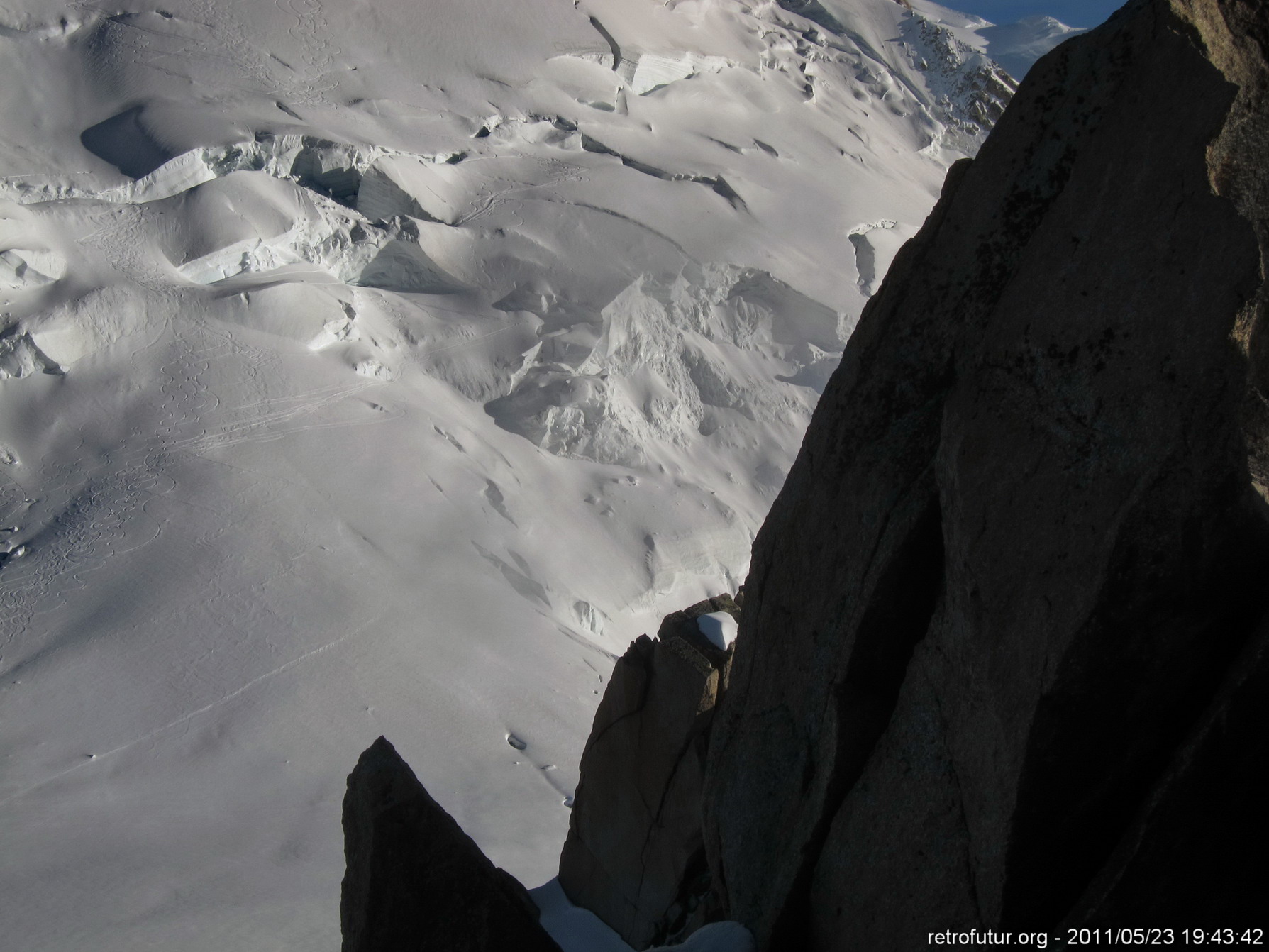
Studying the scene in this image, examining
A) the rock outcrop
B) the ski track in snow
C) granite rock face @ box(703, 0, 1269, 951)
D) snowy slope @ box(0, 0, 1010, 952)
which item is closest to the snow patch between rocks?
the rock outcrop

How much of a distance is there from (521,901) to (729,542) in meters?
8.77

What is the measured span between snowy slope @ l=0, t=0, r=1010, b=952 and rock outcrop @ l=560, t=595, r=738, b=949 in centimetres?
142

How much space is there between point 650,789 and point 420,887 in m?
1.96

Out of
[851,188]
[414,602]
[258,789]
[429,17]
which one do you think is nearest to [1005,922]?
[258,789]

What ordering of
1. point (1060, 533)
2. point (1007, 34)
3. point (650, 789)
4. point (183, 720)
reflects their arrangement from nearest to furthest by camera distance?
point (1060, 533) → point (650, 789) → point (183, 720) → point (1007, 34)

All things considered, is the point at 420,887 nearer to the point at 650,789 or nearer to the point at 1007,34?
the point at 650,789

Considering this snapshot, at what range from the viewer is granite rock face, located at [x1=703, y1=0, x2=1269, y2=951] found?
2.04 m

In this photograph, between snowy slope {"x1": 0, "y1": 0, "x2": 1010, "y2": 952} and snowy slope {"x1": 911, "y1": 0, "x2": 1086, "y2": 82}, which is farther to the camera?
snowy slope {"x1": 911, "y1": 0, "x2": 1086, "y2": 82}

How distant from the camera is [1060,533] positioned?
2256 mm

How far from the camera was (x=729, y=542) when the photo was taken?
12.0m

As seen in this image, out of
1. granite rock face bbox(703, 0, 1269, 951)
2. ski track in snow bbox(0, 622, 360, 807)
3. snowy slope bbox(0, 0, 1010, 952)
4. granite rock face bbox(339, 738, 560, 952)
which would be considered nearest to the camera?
granite rock face bbox(703, 0, 1269, 951)

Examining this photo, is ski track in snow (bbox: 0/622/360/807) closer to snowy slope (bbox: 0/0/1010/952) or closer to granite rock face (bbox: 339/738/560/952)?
snowy slope (bbox: 0/0/1010/952)

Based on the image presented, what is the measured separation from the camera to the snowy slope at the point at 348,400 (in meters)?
6.74

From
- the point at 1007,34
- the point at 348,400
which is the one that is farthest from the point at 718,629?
the point at 1007,34
